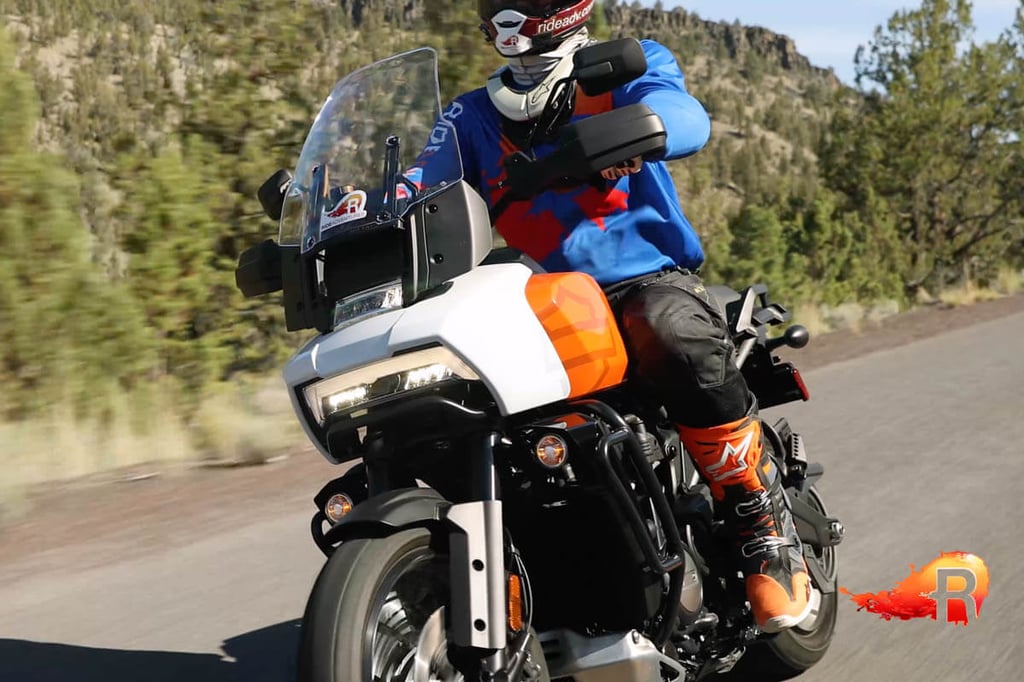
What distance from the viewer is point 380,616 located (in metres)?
2.75

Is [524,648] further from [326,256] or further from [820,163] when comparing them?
[820,163]

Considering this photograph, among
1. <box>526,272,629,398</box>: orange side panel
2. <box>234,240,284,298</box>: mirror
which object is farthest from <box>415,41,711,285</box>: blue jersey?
<box>234,240,284,298</box>: mirror

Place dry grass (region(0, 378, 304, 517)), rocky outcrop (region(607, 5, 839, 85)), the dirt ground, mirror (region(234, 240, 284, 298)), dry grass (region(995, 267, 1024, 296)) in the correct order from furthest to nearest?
rocky outcrop (region(607, 5, 839, 85))
dry grass (region(995, 267, 1024, 296))
dry grass (region(0, 378, 304, 517))
the dirt ground
mirror (region(234, 240, 284, 298))

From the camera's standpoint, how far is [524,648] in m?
2.94

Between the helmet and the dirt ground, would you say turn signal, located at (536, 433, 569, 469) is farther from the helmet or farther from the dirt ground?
the dirt ground

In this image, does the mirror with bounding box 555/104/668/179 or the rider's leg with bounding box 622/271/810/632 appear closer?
the mirror with bounding box 555/104/668/179

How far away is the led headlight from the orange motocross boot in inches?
34.8

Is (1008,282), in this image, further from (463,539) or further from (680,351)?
(463,539)

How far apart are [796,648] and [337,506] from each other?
1775mm

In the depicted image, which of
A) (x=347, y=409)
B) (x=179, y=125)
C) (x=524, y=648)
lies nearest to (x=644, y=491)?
(x=524, y=648)

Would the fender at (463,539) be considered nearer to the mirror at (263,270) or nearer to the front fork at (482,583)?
the front fork at (482,583)

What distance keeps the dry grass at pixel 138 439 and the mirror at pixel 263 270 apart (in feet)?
11.3

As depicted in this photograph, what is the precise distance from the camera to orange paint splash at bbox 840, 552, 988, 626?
Answer: 468 centimetres

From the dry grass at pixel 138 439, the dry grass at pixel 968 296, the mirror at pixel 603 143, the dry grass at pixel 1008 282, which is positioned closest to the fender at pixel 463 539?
the mirror at pixel 603 143
